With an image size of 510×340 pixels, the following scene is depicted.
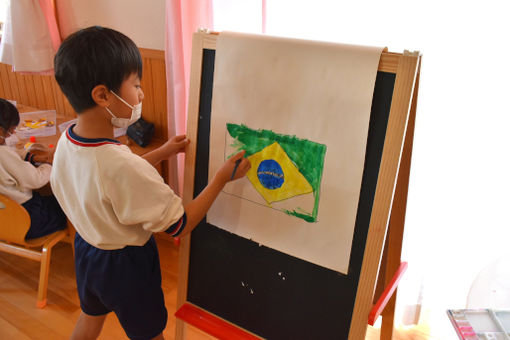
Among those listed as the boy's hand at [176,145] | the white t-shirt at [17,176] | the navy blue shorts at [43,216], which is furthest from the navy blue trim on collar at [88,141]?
the navy blue shorts at [43,216]

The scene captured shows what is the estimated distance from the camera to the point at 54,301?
1.84 meters

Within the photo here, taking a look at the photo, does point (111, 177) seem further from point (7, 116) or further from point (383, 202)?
point (7, 116)

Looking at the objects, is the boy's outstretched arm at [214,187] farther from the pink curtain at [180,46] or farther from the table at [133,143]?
the table at [133,143]

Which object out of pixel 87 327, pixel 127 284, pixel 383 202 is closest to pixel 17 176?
pixel 87 327

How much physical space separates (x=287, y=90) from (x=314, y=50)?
0.35 feet

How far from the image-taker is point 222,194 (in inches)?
44.0

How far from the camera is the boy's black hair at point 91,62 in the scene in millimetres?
914

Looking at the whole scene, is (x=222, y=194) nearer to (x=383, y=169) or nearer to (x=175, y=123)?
(x=383, y=169)

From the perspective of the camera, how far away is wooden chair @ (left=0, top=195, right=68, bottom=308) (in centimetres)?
155

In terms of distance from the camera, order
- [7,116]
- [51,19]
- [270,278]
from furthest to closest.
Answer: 1. [51,19]
2. [7,116]
3. [270,278]

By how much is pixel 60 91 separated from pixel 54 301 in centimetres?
124

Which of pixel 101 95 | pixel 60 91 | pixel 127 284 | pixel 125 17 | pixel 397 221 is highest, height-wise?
pixel 125 17

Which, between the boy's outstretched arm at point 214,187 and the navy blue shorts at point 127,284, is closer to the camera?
the boy's outstretched arm at point 214,187

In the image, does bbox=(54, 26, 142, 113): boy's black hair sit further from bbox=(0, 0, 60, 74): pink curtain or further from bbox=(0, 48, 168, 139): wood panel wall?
bbox=(0, 0, 60, 74): pink curtain
